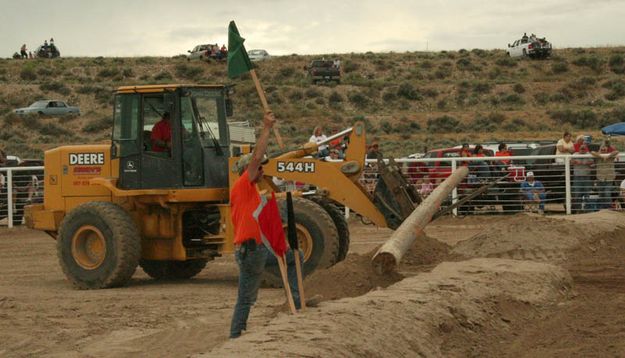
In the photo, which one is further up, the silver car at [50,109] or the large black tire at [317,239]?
the silver car at [50,109]

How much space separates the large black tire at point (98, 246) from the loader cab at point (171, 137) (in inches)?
23.5

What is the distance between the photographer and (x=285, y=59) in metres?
80.0

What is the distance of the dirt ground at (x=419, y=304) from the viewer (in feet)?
32.6

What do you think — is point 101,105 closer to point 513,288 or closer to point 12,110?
point 12,110

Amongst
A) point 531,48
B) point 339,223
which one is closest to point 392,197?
point 339,223

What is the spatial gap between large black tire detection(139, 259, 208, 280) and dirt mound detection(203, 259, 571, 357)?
5.20 m

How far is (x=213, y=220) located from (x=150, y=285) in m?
1.44

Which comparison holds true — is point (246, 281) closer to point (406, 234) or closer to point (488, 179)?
point (406, 234)

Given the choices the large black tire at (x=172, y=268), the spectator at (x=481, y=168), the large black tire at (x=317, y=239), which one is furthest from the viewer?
the spectator at (x=481, y=168)

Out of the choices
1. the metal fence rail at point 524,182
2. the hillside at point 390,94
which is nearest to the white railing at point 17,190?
the metal fence rail at point 524,182

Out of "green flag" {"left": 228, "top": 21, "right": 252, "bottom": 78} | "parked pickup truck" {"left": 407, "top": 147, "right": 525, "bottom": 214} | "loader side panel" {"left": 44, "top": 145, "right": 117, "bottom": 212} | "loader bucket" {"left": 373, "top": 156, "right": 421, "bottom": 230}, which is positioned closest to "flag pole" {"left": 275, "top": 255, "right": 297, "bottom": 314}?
"loader bucket" {"left": 373, "top": 156, "right": 421, "bottom": 230}

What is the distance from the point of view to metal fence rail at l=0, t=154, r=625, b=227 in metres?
24.7

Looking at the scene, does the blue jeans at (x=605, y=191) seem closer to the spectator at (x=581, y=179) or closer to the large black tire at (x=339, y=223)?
the spectator at (x=581, y=179)

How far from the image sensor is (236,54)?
17031mm
